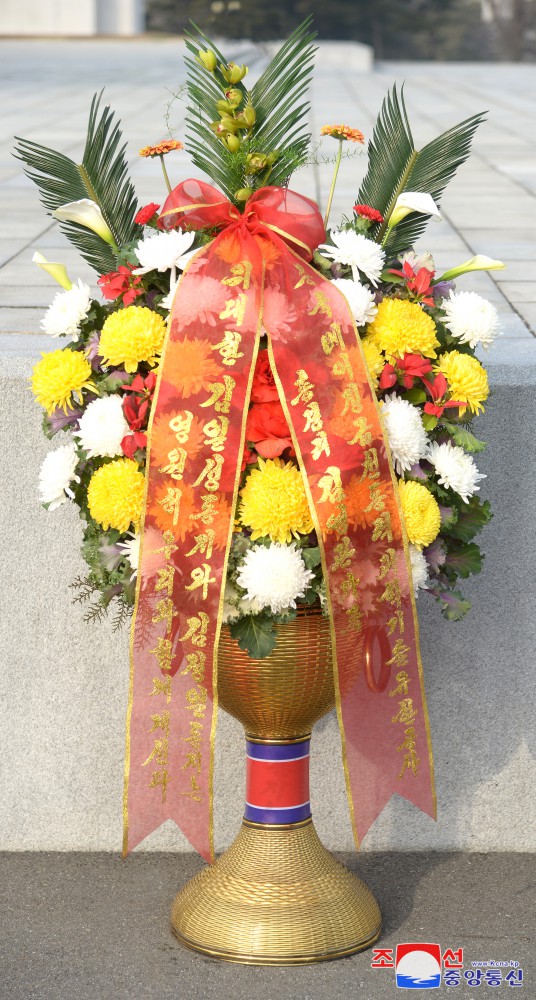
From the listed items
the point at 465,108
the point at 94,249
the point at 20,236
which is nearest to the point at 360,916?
the point at 94,249

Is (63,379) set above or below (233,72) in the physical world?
below

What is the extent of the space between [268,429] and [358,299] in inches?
13.7

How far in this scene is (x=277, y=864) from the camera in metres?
3.21

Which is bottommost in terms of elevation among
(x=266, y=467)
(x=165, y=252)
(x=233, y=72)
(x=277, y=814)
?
(x=277, y=814)

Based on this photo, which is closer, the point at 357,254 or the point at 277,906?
the point at 357,254

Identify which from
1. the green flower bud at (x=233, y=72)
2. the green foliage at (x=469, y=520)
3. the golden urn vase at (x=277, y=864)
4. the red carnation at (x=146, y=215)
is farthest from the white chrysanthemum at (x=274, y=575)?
the green flower bud at (x=233, y=72)

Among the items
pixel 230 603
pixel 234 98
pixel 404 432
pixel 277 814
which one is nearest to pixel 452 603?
pixel 404 432

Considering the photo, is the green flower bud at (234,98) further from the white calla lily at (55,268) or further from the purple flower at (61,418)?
the purple flower at (61,418)

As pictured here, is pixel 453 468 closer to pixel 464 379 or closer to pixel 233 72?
pixel 464 379

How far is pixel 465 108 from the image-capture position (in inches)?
521

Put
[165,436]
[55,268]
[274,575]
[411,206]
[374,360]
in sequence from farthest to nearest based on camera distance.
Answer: [55,268]
[411,206]
[374,360]
[165,436]
[274,575]

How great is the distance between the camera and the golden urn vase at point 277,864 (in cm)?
306

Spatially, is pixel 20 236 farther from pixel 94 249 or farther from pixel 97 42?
pixel 97 42

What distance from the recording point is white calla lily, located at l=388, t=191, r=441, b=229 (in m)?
3.03
